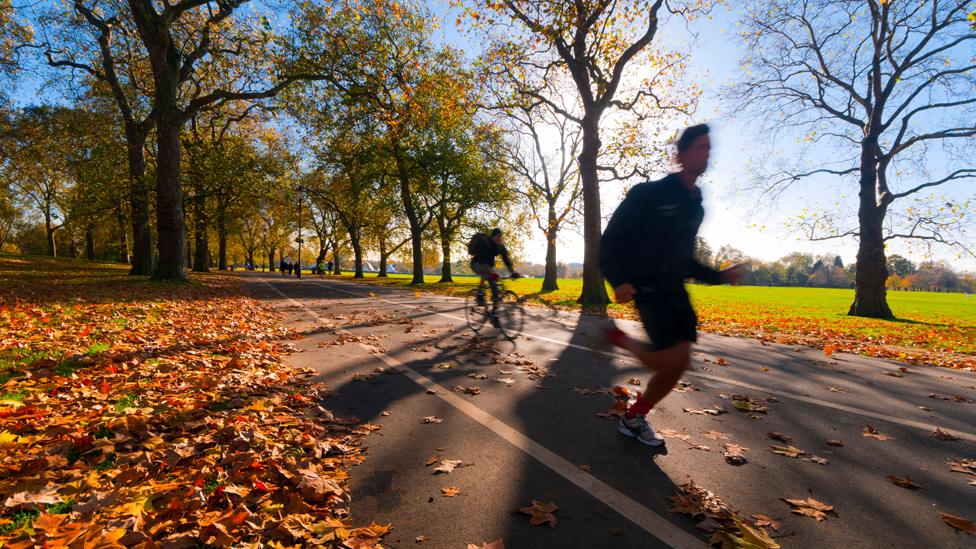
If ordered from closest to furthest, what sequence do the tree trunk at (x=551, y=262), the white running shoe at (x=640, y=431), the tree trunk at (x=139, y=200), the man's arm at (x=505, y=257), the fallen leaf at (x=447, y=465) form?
the fallen leaf at (x=447, y=465) → the white running shoe at (x=640, y=431) → the man's arm at (x=505, y=257) → the tree trunk at (x=139, y=200) → the tree trunk at (x=551, y=262)

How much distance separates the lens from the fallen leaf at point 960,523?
7.40 feet

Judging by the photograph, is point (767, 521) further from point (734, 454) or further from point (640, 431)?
point (640, 431)

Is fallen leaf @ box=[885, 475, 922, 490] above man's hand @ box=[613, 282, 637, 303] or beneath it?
Result: beneath

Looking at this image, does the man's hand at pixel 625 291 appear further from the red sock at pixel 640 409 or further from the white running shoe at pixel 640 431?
the white running shoe at pixel 640 431

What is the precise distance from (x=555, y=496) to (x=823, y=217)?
70.0 ft

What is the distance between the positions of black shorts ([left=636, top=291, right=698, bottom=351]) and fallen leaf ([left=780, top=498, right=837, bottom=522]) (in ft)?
3.73

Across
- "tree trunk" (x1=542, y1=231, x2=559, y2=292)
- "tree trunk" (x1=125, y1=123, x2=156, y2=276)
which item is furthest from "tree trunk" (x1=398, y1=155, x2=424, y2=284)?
"tree trunk" (x1=125, y1=123, x2=156, y2=276)

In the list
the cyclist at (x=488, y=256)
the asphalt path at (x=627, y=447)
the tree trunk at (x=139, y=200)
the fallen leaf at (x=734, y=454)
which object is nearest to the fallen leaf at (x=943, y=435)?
the asphalt path at (x=627, y=447)

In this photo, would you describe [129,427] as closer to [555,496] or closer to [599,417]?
[555,496]

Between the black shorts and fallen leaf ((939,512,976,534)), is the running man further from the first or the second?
fallen leaf ((939,512,976,534))

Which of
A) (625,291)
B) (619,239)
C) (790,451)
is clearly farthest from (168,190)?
(790,451)

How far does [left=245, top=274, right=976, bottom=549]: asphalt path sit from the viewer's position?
7.46 ft

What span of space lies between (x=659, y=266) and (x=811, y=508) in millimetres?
1721

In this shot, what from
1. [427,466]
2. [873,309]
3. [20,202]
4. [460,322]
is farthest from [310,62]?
[20,202]
